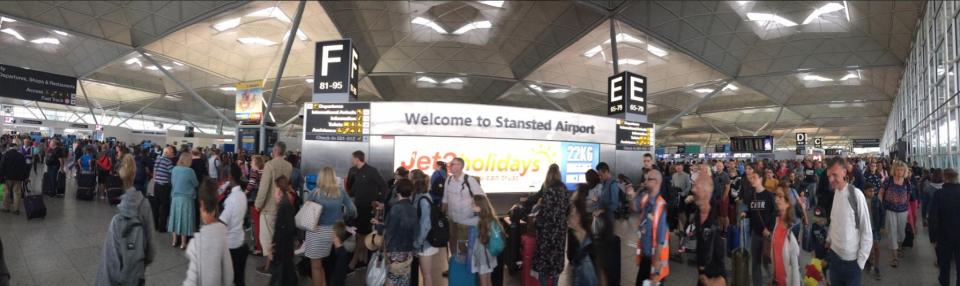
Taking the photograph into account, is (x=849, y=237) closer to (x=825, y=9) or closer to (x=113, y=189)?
(x=113, y=189)

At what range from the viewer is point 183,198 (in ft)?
20.7

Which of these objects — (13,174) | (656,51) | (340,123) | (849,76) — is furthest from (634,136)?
(849,76)

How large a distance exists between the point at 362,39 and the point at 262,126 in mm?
6963

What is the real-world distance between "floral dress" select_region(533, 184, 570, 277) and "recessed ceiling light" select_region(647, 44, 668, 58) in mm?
21713

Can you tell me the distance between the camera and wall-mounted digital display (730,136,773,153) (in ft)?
92.0

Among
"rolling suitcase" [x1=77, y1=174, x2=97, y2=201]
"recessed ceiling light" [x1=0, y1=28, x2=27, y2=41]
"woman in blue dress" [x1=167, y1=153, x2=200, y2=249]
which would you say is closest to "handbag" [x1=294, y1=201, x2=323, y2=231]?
"woman in blue dress" [x1=167, y1=153, x2=200, y2=249]

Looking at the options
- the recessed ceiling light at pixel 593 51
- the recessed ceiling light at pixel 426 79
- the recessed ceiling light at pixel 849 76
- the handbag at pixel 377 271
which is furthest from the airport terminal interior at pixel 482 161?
the recessed ceiling light at pixel 849 76

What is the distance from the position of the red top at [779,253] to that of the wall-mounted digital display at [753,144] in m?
28.0

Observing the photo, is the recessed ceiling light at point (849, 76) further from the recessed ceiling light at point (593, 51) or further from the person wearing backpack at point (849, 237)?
the person wearing backpack at point (849, 237)

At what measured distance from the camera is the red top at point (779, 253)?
4.54 m

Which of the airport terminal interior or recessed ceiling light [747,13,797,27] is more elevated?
recessed ceiling light [747,13,797,27]

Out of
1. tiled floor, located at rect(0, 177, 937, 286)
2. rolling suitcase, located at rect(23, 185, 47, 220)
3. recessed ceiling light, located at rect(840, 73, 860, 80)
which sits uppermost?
recessed ceiling light, located at rect(840, 73, 860, 80)

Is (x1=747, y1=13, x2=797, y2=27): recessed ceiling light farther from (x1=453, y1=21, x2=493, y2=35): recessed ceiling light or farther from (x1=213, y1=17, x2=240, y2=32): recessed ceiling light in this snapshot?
(x1=213, y1=17, x2=240, y2=32): recessed ceiling light

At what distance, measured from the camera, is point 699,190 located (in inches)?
160
